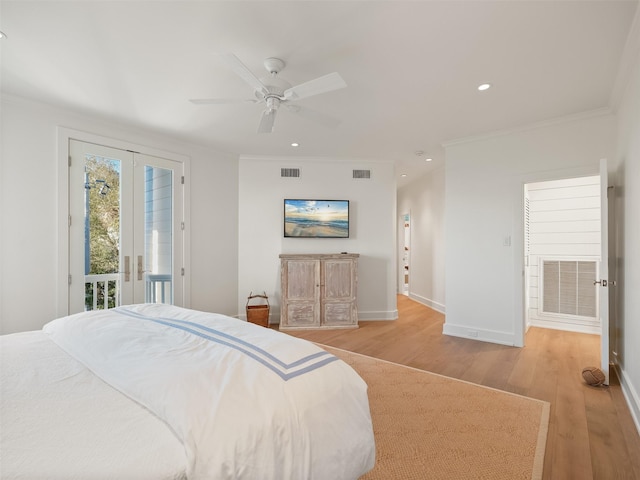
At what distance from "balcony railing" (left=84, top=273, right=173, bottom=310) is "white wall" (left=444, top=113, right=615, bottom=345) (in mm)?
3861

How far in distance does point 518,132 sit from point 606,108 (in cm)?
79

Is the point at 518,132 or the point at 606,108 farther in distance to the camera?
the point at 518,132

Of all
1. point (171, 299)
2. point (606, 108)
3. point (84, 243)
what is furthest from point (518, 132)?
point (84, 243)

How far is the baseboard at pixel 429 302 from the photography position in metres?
5.82

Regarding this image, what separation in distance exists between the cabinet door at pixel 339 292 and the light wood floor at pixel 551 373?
0.25 metres

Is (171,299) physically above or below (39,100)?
below

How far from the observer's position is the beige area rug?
1730 mm

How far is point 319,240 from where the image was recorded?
17.0ft

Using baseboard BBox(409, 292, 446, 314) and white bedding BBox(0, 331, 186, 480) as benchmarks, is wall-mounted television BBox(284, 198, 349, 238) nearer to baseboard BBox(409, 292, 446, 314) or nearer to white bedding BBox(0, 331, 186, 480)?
baseboard BBox(409, 292, 446, 314)

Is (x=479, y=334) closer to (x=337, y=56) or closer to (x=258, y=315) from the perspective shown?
(x=258, y=315)

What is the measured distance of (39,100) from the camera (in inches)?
121

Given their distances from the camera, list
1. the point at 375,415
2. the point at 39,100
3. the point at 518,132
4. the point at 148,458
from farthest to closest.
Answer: the point at 518,132 → the point at 39,100 → the point at 375,415 → the point at 148,458

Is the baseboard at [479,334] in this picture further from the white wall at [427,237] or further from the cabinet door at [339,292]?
the white wall at [427,237]

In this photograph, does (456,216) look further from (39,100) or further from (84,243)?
(39,100)
